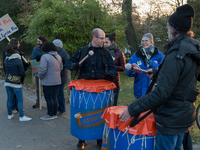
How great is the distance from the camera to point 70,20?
8852 mm

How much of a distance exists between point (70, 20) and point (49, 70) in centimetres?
482

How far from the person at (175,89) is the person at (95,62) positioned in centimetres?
166

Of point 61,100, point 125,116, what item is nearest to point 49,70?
point 61,100

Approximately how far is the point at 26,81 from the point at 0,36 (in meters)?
2.64

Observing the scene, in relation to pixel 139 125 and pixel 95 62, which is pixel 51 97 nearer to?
pixel 95 62

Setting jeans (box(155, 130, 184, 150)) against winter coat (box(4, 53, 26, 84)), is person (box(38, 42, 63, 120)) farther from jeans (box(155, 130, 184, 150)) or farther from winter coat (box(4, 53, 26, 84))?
jeans (box(155, 130, 184, 150))

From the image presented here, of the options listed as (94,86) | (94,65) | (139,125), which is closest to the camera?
(139,125)

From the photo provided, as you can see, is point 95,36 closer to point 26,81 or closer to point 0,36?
point 0,36

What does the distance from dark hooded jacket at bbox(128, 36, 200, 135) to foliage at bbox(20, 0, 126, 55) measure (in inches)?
292

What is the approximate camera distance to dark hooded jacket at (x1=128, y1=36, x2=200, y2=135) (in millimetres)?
1688

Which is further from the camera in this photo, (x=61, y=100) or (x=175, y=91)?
(x=61, y=100)

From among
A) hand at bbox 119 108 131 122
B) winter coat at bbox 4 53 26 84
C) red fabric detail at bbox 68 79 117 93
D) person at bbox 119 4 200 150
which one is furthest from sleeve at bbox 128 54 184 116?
winter coat at bbox 4 53 26 84

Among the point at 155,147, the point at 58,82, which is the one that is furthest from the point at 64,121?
the point at 155,147

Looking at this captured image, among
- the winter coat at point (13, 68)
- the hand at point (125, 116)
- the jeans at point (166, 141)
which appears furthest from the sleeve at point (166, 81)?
the winter coat at point (13, 68)
